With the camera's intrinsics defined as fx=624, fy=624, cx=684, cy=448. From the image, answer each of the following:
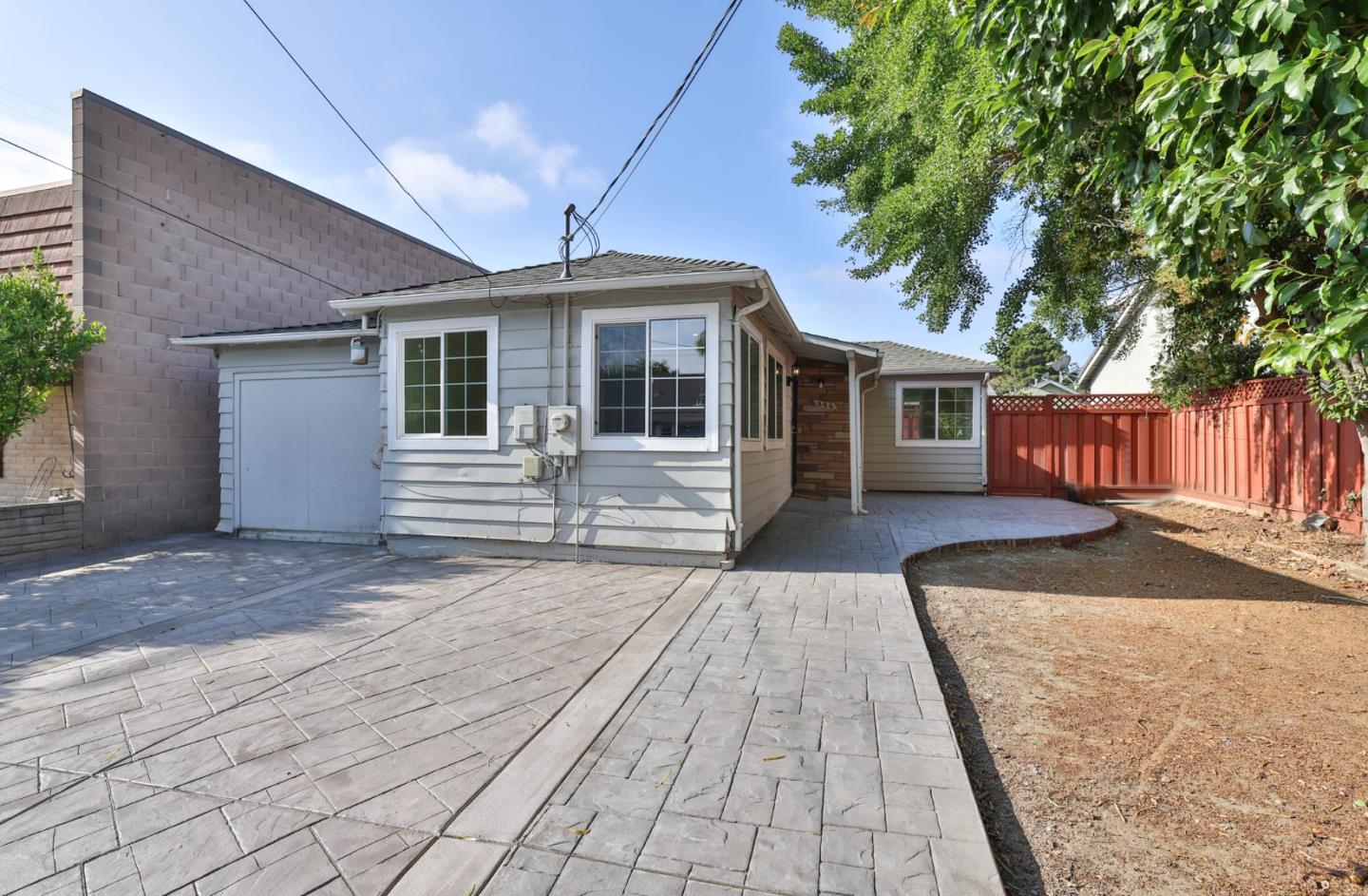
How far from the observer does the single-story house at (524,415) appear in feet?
18.1

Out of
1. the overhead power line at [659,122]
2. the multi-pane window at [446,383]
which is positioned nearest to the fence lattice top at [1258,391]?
the overhead power line at [659,122]

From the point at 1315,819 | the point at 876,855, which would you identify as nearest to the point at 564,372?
the point at 876,855

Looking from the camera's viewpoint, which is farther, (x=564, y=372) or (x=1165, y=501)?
(x=1165, y=501)

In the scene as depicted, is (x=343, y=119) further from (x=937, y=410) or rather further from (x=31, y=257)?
(x=937, y=410)

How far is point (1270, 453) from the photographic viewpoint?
8352 millimetres

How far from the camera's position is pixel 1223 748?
2.52 metres

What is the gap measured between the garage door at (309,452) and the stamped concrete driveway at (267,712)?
1822 millimetres

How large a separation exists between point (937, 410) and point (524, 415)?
864cm

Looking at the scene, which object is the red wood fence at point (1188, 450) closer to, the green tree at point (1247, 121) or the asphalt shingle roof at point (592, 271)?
the green tree at point (1247, 121)

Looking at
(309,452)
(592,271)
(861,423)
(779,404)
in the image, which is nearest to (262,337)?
(309,452)

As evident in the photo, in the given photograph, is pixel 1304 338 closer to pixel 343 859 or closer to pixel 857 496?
pixel 343 859

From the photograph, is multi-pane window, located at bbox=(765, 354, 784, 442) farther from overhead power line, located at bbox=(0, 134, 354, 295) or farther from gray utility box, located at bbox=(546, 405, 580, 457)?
overhead power line, located at bbox=(0, 134, 354, 295)

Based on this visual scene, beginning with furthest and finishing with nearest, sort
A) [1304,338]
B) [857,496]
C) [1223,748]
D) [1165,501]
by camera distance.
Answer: [1165,501], [857,496], [1223,748], [1304,338]

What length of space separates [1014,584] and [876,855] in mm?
4189
